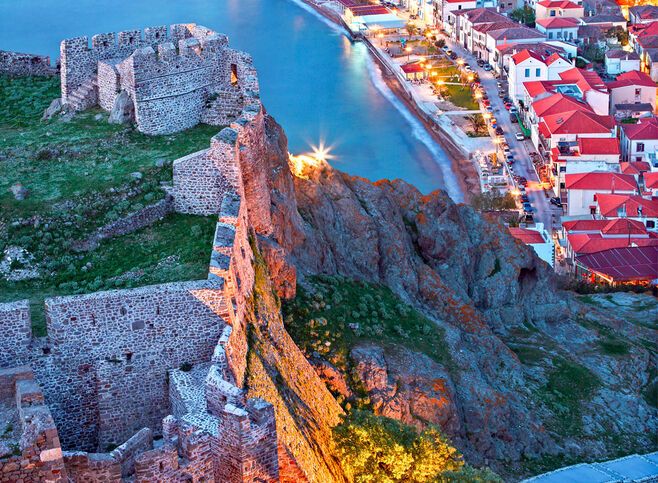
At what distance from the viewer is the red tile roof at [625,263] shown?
209 ft

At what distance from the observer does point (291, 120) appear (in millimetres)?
85688

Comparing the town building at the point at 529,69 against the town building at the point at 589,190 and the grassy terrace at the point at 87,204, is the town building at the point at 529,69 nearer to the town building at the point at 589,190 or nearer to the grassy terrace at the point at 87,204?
the town building at the point at 589,190

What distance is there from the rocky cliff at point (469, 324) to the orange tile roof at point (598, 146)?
32361mm

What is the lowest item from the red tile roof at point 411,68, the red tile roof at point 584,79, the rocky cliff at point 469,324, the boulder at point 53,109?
the red tile roof at point 411,68

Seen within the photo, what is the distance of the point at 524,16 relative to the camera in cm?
12012

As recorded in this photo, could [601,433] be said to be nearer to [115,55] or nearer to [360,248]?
[360,248]

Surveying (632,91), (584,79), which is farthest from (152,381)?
(632,91)

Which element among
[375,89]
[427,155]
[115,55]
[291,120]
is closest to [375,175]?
[427,155]

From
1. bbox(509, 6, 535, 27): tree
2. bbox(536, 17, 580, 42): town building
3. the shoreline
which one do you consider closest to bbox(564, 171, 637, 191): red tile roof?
the shoreline

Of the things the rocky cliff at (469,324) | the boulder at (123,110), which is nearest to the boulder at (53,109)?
the boulder at (123,110)

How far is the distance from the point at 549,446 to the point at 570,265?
33.2m

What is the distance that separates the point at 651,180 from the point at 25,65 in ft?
164

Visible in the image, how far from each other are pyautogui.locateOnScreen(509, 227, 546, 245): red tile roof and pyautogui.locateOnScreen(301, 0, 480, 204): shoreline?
8.04 m

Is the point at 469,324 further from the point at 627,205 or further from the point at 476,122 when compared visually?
the point at 476,122
